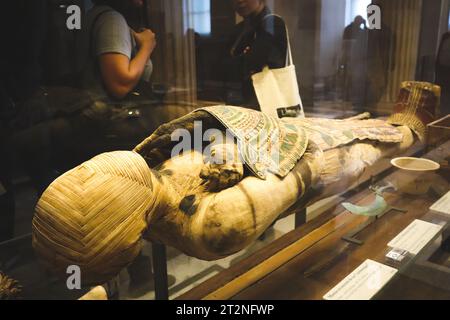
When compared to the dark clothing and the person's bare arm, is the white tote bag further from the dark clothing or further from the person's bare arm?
the person's bare arm

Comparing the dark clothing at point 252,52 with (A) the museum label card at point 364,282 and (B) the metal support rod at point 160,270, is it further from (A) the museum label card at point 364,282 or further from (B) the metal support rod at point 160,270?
(A) the museum label card at point 364,282

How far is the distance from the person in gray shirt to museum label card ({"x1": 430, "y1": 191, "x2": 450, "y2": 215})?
1.10m

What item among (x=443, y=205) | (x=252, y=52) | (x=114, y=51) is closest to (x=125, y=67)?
(x=114, y=51)

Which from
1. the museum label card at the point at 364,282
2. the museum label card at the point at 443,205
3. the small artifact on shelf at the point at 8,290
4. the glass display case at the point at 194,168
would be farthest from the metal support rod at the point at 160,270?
the museum label card at the point at 443,205

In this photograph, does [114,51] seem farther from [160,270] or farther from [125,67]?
[160,270]

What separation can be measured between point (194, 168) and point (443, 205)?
99 centimetres

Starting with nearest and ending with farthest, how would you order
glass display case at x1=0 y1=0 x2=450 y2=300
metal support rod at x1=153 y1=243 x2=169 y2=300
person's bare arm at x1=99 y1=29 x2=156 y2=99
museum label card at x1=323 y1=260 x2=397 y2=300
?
glass display case at x1=0 y1=0 x2=450 y2=300
museum label card at x1=323 y1=260 x2=397 y2=300
person's bare arm at x1=99 y1=29 x2=156 y2=99
metal support rod at x1=153 y1=243 x2=169 y2=300

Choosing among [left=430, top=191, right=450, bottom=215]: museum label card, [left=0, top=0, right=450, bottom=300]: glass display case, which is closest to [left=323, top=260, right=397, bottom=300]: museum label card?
[left=0, top=0, right=450, bottom=300]: glass display case

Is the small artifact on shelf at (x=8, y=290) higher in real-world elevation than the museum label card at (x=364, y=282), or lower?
higher

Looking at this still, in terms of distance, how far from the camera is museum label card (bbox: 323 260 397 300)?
1008mm

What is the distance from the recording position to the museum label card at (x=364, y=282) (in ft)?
3.31

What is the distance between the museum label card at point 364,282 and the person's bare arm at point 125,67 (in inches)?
30.2

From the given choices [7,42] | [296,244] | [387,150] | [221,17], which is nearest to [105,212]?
[7,42]

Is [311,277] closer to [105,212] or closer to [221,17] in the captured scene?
[105,212]
